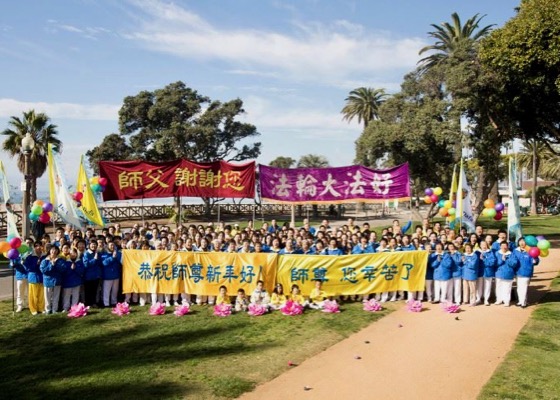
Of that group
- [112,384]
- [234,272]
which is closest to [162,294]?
[234,272]

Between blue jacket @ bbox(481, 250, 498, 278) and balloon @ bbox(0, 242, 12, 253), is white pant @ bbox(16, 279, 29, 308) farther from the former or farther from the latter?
blue jacket @ bbox(481, 250, 498, 278)

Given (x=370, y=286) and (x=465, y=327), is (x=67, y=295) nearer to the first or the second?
(x=370, y=286)

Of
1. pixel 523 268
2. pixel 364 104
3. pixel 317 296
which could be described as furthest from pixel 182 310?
pixel 364 104

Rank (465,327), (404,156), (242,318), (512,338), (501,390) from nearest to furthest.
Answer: (501,390) < (512,338) < (465,327) < (242,318) < (404,156)

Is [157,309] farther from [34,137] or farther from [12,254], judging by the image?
[34,137]

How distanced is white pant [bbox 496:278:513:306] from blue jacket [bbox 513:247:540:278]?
1.13 feet

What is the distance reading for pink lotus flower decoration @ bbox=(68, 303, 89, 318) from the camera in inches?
419

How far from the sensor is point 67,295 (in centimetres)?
1112

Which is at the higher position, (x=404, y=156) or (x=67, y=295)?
(x=404, y=156)

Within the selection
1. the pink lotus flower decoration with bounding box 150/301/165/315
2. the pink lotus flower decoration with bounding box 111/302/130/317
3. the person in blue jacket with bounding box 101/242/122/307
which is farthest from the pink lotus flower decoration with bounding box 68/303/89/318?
the pink lotus flower decoration with bounding box 150/301/165/315

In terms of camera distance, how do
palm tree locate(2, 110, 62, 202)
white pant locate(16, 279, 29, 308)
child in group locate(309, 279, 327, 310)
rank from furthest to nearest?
palm tree locate(2, 110, 62, 202) < child in group locate(309, 279, 327, 310) < white pant locate(16, 279, 29, 308)

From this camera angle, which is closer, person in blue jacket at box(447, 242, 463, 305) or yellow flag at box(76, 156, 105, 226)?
person in blue jacket at box(447, 242, 463, 305)

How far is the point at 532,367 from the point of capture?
7715mm

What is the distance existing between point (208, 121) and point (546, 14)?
27.4 meters
